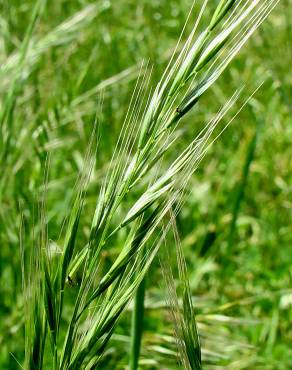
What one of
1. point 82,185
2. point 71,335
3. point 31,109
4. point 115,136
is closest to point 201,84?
point 82,185

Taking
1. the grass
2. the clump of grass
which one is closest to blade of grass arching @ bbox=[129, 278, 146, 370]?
the grass

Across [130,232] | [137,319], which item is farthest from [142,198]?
[137,319]

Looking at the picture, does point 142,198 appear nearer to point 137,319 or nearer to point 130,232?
point 130,232

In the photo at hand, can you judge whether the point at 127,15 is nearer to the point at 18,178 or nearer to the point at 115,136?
the point at 115,136

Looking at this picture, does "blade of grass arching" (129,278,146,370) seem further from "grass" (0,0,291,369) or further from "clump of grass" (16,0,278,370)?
"clump of grass" (16,0,278,370)

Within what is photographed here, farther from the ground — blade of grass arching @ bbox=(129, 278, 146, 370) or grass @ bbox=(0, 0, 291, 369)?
grass @ bbox=(0, 0, 291, 369)

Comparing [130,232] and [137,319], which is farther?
[137,319]

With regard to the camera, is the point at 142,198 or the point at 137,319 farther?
the point at 137,319

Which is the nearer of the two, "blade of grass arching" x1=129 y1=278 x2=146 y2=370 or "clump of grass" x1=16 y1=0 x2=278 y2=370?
"clump of grass" x1=16 y1=0 x2=278 y2=370
